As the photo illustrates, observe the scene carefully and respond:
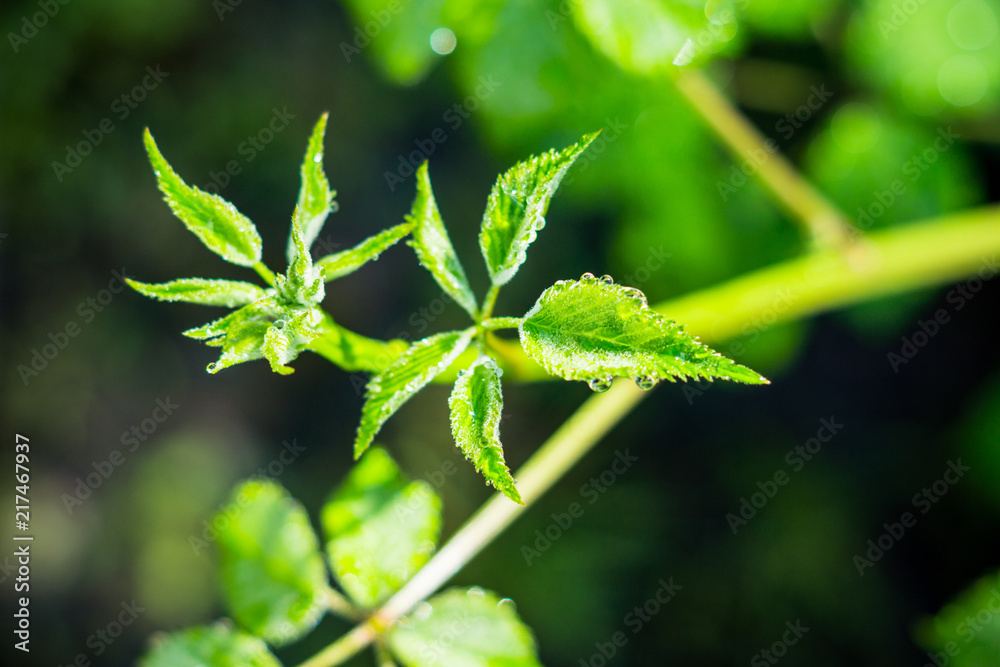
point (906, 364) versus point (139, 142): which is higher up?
point (139, 142)

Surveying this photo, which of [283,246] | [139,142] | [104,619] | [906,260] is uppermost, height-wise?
[139,142]

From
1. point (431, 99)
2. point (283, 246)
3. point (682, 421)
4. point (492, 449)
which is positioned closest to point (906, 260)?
point (682, 421)

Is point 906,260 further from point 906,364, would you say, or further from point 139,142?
point 139,142

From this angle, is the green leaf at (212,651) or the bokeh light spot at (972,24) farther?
the bokeh light spot at (972,24)

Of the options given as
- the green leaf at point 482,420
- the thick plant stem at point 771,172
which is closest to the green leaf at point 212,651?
the green leaf at point 482,420

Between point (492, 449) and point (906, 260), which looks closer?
point (492, 449)

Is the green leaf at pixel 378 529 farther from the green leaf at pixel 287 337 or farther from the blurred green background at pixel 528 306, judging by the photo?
the blurred green background at pixel 528 306
